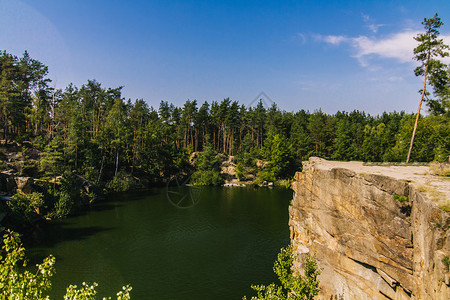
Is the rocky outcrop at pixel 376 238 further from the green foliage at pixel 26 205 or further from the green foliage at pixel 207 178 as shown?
the green foliage at pixel 207 178

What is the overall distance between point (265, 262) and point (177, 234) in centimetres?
1222

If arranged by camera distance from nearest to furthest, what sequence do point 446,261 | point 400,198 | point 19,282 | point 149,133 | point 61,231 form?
point 19,282
point 446,261
point 400,198
point 61,231
point 149,133

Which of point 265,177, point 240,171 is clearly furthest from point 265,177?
point 240,171

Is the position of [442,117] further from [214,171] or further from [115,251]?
[214,171]

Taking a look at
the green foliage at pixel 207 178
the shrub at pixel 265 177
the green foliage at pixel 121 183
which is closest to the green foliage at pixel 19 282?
the green foliage at pixel 121 183

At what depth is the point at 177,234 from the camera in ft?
105

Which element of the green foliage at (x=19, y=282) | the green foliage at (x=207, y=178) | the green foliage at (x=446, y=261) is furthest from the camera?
the green foliage at (x=207, y=178)

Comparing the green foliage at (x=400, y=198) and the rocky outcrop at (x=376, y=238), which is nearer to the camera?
the rocky outcrop at (x=376, y=238)

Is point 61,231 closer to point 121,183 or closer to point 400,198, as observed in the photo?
point 121,183

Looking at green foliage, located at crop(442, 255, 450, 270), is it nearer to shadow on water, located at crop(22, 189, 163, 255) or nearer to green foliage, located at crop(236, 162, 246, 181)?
shadow on water, located at crop(22, 189, 163, 255)

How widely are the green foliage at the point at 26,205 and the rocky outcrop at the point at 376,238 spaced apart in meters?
31.8

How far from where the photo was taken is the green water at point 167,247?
2091 cm

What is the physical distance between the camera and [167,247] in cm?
2819

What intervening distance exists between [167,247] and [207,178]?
3996cm
